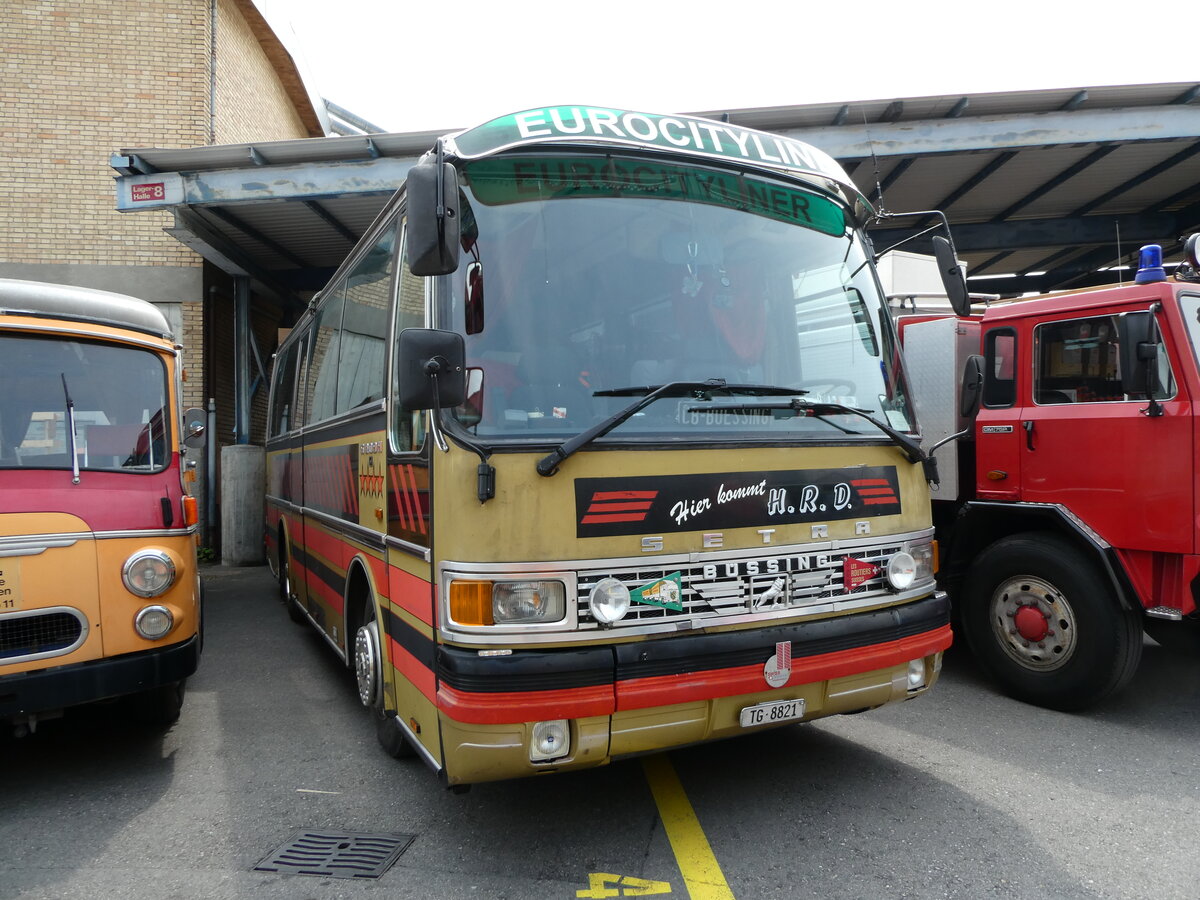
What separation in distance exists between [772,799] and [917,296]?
4.69m

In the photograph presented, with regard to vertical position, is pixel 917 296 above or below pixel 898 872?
above

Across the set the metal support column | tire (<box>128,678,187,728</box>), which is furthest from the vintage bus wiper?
the metal support column

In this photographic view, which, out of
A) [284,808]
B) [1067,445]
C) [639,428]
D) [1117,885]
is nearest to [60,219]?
[284,808]

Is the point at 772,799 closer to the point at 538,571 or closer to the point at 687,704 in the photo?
the point at 687,704

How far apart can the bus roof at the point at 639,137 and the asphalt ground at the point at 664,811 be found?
2932 millimetres

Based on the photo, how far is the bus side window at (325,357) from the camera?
5811mm

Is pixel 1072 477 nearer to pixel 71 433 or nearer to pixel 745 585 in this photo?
pixel 745 585

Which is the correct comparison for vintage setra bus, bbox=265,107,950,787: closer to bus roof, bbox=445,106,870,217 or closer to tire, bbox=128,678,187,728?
bus roof, bbox=445,106,870,217

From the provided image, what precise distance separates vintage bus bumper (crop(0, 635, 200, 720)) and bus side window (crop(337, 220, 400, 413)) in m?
1.70

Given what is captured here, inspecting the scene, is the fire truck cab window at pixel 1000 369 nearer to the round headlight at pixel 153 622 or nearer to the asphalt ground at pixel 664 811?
the asphalt ground at pixel 664 811

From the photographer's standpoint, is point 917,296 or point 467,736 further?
point 917,296

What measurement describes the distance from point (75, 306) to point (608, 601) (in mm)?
3545

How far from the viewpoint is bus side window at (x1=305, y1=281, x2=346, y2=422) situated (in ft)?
19.1

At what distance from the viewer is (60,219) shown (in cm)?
1245
